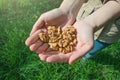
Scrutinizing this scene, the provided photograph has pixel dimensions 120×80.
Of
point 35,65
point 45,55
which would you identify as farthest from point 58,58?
point 35,65

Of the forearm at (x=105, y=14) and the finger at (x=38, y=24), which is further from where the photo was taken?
the finger at (x=38, y=24)

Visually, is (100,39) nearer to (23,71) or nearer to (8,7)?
(23,71)

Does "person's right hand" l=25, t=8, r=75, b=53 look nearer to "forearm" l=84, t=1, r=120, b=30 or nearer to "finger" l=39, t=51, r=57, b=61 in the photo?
"finger" l=39, t=51, r=57, b=61

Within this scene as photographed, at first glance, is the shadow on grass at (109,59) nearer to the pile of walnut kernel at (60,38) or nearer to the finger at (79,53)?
the pile of walnut kernel at (60,38)

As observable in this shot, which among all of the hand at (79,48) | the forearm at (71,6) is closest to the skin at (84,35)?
the hand at (79,48)

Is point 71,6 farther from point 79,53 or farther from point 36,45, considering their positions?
point 79,53

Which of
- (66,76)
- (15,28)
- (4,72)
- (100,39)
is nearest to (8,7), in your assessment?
(15,28)
